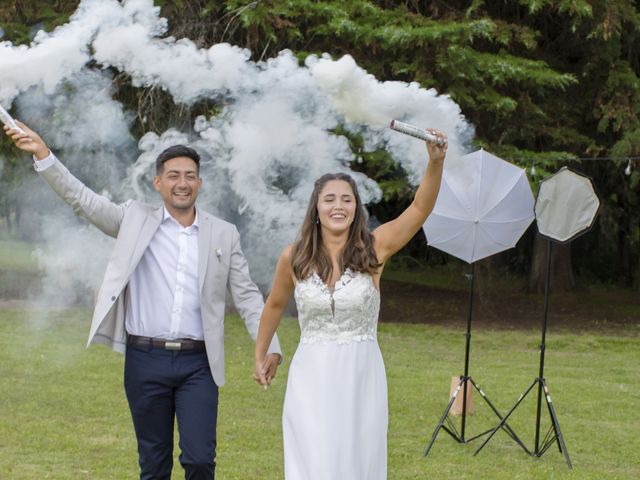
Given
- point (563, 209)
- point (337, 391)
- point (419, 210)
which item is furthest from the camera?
point (563, 209)

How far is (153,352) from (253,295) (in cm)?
59

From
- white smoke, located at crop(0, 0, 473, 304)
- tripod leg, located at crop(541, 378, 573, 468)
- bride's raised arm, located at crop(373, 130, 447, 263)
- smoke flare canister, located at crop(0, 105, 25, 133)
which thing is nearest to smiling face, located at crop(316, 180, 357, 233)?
bride's raised arm, located at crop(373, 130, 447, 263)

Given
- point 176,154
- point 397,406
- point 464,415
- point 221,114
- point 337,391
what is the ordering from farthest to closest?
point 397,406 < point 221,114 < point 464,415 < point 176,154 < point 337,391

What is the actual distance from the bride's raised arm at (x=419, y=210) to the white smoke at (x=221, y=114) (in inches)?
44.1

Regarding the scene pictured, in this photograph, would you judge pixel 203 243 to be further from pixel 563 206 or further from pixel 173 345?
pixel 563 206

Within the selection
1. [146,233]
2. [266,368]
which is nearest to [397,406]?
[266,368]

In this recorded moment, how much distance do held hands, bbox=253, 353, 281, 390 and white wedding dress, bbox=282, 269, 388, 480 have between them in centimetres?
33

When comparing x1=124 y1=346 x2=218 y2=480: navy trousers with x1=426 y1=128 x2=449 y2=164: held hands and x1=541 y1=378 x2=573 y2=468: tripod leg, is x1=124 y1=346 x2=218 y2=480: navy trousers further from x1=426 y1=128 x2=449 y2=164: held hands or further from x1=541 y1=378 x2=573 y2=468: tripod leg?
x1=541 y1=378 x2=573 y2=468: tripod leg

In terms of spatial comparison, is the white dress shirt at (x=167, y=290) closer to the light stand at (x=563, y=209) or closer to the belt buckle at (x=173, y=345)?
the belt buckle at (x=173, y=345)

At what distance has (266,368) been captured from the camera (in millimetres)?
5469

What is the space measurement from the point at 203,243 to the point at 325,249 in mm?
691

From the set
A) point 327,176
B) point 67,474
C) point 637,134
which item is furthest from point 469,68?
point 327,176

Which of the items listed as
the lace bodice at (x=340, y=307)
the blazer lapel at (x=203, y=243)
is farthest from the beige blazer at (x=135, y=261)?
the lace bodice at (x=340, y=307)

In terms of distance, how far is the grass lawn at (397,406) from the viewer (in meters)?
8.16
